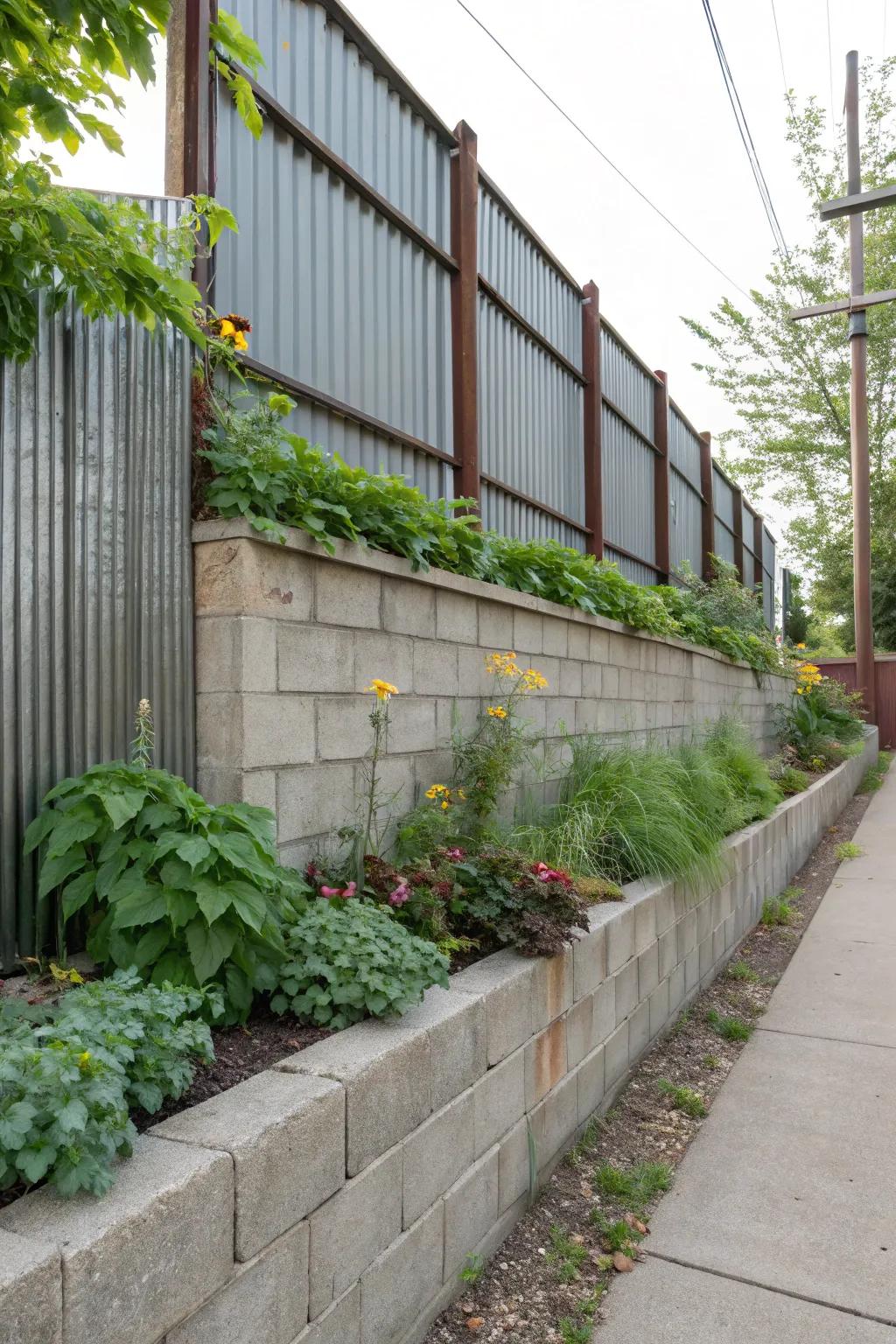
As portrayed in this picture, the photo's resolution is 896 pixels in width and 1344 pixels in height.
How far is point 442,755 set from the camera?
3873 mm

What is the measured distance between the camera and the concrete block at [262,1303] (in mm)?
1514

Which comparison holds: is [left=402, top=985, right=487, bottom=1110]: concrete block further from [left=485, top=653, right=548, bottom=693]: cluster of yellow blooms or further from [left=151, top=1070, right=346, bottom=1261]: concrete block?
[left=485, top=653, right=548, bottom=693]: cluster of yellow blooms

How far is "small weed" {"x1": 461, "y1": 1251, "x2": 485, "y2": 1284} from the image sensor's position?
2297 millimetres

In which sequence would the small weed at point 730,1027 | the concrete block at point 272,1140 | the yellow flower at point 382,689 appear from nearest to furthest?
the concrete block at point 272,1140
the yellow flower at point 382,689
the small weed at point 730,1027

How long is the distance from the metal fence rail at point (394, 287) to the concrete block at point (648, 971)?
244 cm

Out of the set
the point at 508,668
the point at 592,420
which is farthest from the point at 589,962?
the point at 592,420

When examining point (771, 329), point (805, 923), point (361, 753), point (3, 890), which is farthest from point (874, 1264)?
point (771, 329)

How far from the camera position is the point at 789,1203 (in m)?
2.74

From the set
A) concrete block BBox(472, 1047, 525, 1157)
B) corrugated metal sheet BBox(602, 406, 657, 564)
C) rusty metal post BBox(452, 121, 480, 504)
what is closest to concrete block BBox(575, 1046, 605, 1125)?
concrete block BBox(472, 1047, 525, 1157)

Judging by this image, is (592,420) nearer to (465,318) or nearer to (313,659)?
(465,318)

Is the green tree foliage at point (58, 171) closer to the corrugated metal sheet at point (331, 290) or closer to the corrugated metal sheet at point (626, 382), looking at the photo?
the corrugated metal sheet at point (331, 290)

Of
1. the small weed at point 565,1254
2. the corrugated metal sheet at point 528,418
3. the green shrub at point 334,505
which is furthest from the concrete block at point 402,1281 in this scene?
the corrugated metal sheet at point 528,418

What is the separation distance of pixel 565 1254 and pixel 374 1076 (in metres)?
0.97

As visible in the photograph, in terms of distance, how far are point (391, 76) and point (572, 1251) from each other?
4.80 meters
